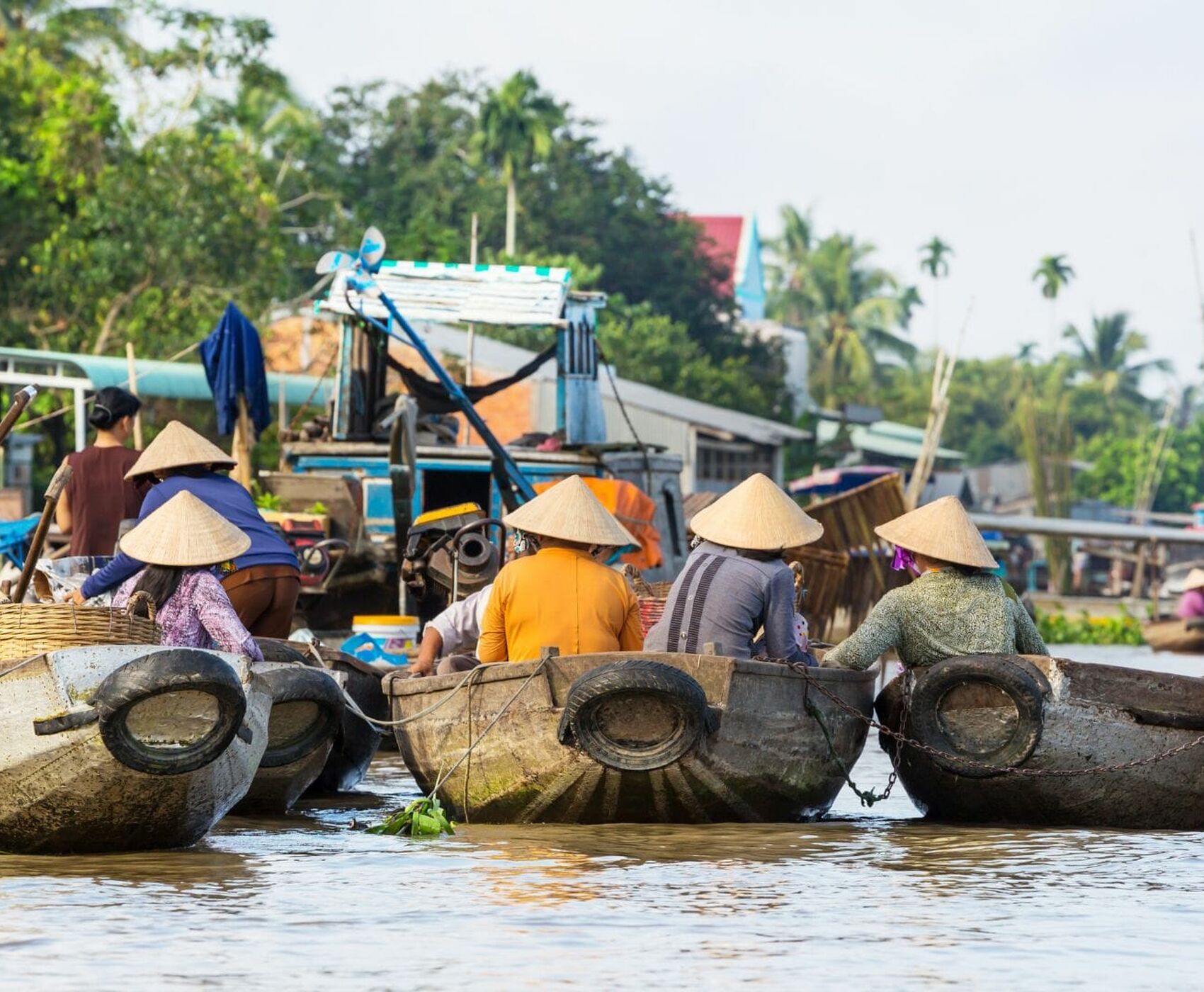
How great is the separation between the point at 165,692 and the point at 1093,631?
23.1 meters

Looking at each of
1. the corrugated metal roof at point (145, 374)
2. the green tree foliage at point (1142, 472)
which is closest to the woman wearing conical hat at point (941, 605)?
the corrugated metal roof at point (145, 374)

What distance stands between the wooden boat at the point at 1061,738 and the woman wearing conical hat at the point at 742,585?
0.68 m

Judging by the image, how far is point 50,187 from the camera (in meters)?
25.3

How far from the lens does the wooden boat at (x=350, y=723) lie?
910 cm

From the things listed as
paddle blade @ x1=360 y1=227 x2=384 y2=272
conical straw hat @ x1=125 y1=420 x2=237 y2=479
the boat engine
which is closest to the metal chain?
conical straw hat @ x1=125 y1=420 x2=237 y2=479

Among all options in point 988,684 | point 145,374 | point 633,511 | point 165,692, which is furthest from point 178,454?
point 145,374

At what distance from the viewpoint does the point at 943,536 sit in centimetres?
837

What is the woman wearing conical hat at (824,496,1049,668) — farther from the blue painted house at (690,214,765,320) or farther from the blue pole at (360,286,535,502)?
the blue painted house at (690,214,765,320)

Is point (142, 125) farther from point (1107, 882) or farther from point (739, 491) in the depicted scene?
point (1107, 882)

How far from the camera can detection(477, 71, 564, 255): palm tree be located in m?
41.8

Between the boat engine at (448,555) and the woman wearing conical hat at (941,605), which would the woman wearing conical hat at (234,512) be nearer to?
the boat engine at (448,555)

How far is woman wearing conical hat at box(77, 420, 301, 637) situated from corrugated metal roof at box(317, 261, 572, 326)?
18.4 feet

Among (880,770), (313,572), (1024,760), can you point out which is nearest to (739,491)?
(1024,760)

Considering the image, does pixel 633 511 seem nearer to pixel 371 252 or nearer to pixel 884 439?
pixel 371 252
